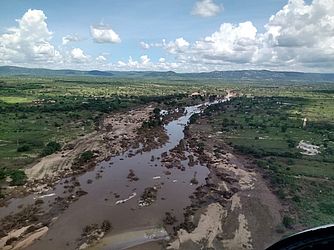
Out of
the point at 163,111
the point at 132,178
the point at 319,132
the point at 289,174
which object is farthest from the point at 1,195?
the point at 163,111

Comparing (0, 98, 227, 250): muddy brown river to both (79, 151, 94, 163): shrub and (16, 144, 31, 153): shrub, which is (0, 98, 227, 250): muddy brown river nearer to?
(79, 151, 94, 163): shrub

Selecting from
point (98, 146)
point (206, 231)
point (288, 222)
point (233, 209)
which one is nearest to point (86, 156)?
point (98, 146)

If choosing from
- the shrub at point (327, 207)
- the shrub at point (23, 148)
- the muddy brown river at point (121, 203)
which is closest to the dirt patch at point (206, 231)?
the muddy brown river at point (121, 203)

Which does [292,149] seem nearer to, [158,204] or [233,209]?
[233,209]

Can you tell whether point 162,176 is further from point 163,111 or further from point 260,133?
point 163,111

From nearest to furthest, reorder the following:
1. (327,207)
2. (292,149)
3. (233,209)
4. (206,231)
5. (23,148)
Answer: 1. (206,231)
2. (327,207)
3. (233,209)
4. (23,148)
5. (292,149)

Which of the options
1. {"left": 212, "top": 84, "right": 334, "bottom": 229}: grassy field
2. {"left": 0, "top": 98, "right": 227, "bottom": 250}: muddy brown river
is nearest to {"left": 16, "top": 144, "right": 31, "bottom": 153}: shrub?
{"left": 0, "top": 98, "right": 227, "bottom": 250}: muddy brown river
